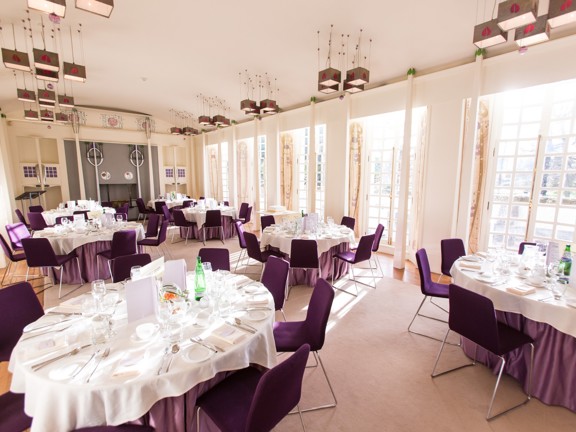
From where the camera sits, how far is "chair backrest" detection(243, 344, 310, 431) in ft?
4.78

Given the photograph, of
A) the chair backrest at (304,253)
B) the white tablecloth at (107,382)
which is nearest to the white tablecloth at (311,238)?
the chair backrest at (304,253)

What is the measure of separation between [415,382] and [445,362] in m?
0.54

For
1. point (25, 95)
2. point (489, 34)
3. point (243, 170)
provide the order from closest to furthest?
point (489, 34), point (25, 95), point (243, 170)

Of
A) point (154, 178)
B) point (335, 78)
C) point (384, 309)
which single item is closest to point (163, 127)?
point (154, 178)

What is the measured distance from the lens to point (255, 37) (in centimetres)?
545

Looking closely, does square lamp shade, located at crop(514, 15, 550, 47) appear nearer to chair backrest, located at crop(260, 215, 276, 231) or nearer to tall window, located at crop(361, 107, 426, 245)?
tall window, located at crop(361, 107, 426, 245)

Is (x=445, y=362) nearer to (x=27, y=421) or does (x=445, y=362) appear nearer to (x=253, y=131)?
(x=27, y=421)

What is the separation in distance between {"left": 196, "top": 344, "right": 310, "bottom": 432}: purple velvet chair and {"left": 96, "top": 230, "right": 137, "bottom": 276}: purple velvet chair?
12.5 ft

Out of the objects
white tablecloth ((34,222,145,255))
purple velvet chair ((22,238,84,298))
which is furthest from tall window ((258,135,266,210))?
purple velvet chair ((22,238,84,298))

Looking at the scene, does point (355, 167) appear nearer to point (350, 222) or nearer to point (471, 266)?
point (350, 222)

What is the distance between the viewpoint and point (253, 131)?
10305mm

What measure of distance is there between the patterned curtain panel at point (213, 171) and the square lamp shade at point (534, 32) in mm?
11035

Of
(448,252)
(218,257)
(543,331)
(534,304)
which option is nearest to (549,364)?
(543,331)

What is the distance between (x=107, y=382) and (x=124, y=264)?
2020 millimetres
